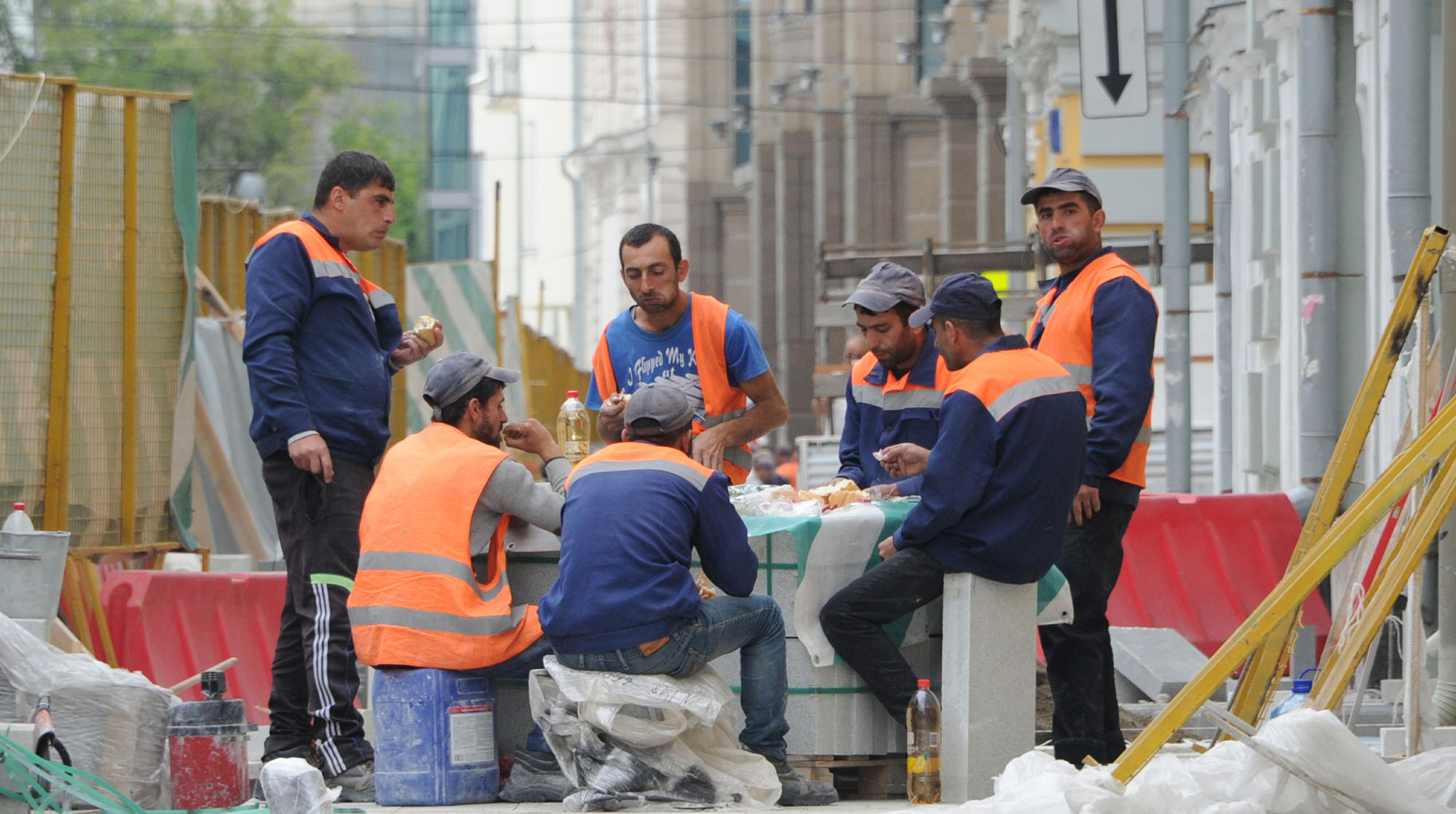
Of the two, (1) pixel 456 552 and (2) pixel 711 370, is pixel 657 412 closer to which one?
(1) pixel 456 552

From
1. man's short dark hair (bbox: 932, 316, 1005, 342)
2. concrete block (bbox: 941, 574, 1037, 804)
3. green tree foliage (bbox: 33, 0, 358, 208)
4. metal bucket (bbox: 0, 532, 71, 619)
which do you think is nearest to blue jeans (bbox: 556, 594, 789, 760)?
concrete block (bbox: 941, 574, 1037, 804)

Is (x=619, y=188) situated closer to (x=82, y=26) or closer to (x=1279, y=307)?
(x=82, y=26)

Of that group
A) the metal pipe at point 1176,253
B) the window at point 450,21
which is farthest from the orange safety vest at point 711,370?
the window at point 450,21

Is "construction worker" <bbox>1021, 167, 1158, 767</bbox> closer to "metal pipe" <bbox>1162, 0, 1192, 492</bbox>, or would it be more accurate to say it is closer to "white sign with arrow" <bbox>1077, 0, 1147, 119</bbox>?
"white sign with arrow" <bbox>1077, 0, 1147, 119</bbox>

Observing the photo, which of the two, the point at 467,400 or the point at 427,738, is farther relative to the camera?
the point at 467,400

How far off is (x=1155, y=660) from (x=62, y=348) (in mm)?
5536

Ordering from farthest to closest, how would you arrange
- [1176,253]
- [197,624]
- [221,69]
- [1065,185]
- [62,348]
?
1. [221,69]
2. [1176,253]
3. [197,624]
4. [62,348]
5. [1065,185]

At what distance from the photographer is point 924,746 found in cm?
752

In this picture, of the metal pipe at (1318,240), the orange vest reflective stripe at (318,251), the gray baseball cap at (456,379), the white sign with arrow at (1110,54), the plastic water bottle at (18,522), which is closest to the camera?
the gray baseball cap at (456,379)

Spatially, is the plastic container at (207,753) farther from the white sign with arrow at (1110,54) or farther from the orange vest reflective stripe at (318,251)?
the white sign with arrow at (1110,54)

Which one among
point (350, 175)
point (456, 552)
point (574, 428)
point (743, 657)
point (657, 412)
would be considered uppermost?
point (350, 175)

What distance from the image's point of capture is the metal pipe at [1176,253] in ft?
54.0

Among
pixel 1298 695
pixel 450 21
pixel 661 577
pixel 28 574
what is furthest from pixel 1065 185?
pixel 450 21

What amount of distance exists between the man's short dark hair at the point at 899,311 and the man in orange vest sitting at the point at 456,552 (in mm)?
1535
